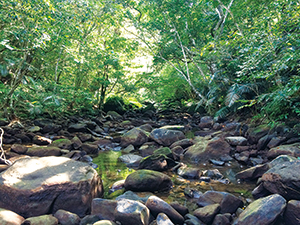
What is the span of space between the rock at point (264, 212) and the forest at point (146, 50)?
2079mm

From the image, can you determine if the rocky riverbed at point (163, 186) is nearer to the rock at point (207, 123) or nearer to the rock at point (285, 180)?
the rock at point (285, 180)

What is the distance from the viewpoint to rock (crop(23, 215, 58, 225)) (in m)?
2.32

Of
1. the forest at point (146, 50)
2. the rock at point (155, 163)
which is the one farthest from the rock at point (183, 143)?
the forest at point (146, 50)

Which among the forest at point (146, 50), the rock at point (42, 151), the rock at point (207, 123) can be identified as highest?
the forest at point (146, 50)

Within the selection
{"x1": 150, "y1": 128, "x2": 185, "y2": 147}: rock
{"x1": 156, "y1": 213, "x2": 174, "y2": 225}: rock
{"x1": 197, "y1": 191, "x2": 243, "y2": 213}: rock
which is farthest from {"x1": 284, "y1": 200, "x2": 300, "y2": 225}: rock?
{"x1": 150, "y1": 128, "x2": 185, "y2": 147}: rock

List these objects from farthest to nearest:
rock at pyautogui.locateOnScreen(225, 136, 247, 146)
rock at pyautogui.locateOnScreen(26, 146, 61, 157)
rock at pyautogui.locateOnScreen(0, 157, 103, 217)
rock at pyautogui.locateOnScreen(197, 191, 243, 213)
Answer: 1. rock at pyautogui.locateOnScreen(225, 136, 247, 146)
2. rock at pyautogui.locateOnScreen(26, 146, 61, 157)
3. rock at pyautogui.locateOnScreen(197, 191, 243, 213)
4. rock at pyautogui.locateOnScreen(0, 157, 103, 217)

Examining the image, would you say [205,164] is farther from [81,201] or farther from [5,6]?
[5,6]

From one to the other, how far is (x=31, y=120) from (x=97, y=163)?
214 inches

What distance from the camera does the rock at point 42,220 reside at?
232 centimetres

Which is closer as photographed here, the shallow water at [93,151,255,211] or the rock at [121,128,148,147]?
the shallow water at [93,151,255,211]

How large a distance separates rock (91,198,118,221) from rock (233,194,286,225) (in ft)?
4.82

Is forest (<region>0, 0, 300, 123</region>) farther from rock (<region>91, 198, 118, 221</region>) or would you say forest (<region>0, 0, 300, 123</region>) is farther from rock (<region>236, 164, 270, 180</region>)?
rock (<region>91, 198, 118, 221</region>)

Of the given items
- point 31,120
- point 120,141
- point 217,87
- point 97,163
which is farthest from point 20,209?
point 217,87

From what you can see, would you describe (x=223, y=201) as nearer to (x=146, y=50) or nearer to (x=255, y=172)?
(x=255, y=172)
